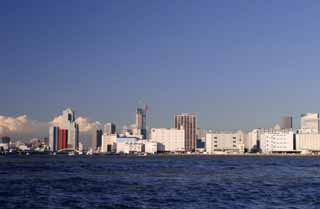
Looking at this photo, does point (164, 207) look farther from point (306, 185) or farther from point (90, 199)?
point (306, 185)

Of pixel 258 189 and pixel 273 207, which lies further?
pixel 258 189

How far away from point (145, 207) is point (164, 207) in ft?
5.01

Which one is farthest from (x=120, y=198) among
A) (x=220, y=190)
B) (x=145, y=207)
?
(x=220, y=190)

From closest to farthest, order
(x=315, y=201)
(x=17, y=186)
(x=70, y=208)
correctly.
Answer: (x=70, y=208), (x=315, y=201), (x=17, y=186)

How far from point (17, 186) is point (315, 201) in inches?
1342

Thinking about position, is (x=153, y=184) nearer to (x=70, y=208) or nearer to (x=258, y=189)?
(x=258, y=189)

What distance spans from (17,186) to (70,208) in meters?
23.4

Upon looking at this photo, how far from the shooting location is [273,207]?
4681 centimetres

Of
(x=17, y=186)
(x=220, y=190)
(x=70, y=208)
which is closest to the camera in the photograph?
(x=70, y=208)

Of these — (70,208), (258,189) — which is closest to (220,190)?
(258,189)

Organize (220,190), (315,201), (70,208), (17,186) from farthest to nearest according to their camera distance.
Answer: (17,186)
(220,190)
(315,201)
(70,208)

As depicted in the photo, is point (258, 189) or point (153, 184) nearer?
point (258, 189)

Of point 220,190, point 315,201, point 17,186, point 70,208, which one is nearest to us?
point 70,208

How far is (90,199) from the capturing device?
5172cm
